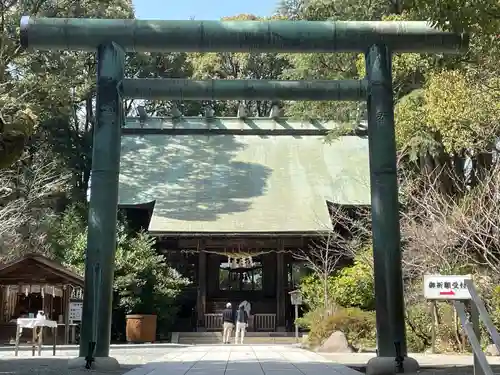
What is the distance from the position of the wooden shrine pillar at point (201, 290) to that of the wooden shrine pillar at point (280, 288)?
99.5 inches

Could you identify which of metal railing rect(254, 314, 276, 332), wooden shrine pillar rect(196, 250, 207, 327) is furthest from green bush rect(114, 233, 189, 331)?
metal railing rect(254, 314, 276, 332)

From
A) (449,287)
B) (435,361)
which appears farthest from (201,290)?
(449,287)

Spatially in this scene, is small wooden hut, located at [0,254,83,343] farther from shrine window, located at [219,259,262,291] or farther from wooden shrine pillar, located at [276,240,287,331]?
wooden shrine pillar, located at [276,240,287,331]

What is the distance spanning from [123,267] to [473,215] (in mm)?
10550

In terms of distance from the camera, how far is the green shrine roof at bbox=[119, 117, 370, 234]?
64.3 feet

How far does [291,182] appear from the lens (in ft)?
72.9

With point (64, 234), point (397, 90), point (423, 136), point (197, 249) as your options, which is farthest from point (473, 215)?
point (64, 234)

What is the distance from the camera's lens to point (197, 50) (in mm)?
8188

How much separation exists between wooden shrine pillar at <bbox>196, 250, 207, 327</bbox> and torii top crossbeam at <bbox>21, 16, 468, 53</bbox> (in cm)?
1244

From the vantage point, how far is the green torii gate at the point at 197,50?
7.68 meters

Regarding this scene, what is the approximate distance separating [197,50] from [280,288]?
13.0 metres

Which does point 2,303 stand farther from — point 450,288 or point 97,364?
point 450,288

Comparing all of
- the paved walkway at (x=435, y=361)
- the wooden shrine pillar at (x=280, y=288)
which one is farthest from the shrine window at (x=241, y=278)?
the paved walkway at (x=435, y=361)

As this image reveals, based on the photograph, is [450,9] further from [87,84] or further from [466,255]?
Answer: [87,84]
